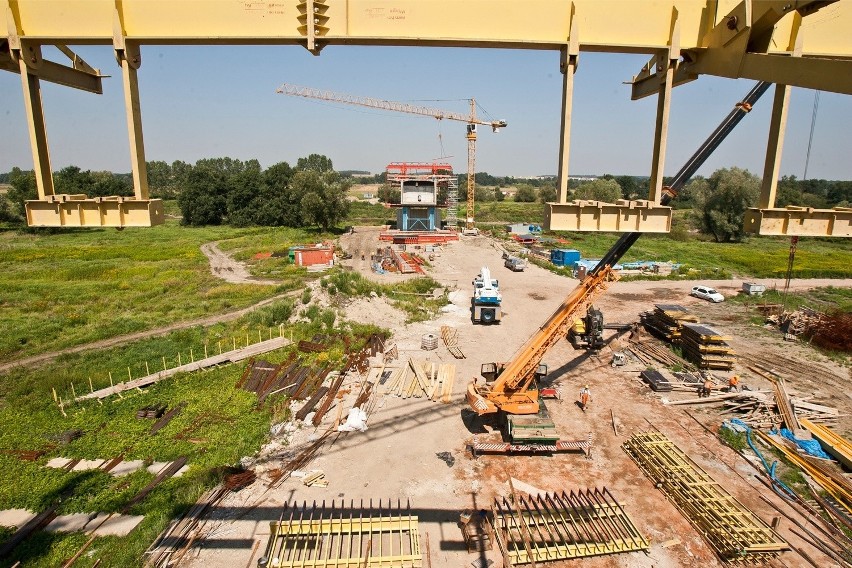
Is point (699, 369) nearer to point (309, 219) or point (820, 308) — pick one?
point (820, 308)

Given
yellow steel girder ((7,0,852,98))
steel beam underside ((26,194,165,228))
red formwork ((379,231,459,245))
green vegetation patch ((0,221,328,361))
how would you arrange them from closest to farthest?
yellow steel girder ((7,0,852,98)) → steel beam underside ((26,194,165,228)) → green vegetation patch ((0,221,328,361)) → red formwork ((379,231,459,245))

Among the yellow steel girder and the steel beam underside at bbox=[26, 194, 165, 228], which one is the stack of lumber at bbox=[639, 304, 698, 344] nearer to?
the yellow steel girder

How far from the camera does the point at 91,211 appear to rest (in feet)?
23.6

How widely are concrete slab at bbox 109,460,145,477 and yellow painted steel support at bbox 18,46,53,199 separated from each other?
7756 mm

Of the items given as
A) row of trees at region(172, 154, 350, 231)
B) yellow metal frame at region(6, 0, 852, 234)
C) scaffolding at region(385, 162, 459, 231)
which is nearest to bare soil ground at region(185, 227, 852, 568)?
yellow metal frame at region(6, 0, 852, 234)

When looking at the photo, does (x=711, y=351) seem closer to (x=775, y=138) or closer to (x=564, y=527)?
(x=564, y=527)

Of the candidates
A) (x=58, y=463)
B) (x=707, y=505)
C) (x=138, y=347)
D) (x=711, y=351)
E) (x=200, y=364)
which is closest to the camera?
(x=707, y=505)

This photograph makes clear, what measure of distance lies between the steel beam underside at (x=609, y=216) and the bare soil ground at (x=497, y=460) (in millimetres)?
6799

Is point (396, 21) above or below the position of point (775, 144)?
above

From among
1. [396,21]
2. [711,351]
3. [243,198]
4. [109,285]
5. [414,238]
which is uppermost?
[396,21]

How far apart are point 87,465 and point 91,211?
832 centimetres

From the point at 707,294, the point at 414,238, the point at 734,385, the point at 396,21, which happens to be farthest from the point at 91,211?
the point at 414,238

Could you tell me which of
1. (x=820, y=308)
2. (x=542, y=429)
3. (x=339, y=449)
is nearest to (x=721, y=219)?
(x=820, y=308)

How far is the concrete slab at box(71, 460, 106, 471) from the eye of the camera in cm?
1161
